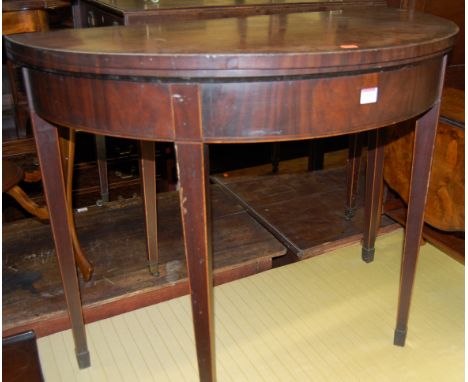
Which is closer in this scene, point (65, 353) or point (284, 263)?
point (65, 353)

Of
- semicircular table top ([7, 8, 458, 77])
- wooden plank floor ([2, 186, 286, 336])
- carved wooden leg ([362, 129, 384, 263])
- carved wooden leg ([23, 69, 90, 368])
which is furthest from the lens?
carved wooden leg ([362, 129, 384, 263])

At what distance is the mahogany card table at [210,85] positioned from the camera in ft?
2.46

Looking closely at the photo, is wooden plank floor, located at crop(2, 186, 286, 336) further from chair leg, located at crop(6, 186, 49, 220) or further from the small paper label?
the small paper label

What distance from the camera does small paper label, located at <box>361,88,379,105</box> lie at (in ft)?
2.71

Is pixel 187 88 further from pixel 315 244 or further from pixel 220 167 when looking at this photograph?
pixel 220 167

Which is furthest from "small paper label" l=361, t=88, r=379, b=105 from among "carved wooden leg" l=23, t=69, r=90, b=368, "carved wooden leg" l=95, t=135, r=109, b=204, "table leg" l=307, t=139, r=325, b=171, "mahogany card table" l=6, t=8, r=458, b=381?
"table leg" l=307, t=139, r=325, b=171

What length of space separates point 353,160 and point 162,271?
0.72 metres

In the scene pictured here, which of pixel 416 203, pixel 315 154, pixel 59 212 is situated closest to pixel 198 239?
pixel 59 212

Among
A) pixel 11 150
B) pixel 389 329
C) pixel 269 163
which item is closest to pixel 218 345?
pixel 389 329

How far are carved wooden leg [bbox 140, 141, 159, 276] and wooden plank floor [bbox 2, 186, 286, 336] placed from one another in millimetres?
60

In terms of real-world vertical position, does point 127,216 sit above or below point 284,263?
above

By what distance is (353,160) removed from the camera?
1.71 metres

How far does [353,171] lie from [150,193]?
72 cm

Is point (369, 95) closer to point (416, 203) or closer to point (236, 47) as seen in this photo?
point (236, 47)
